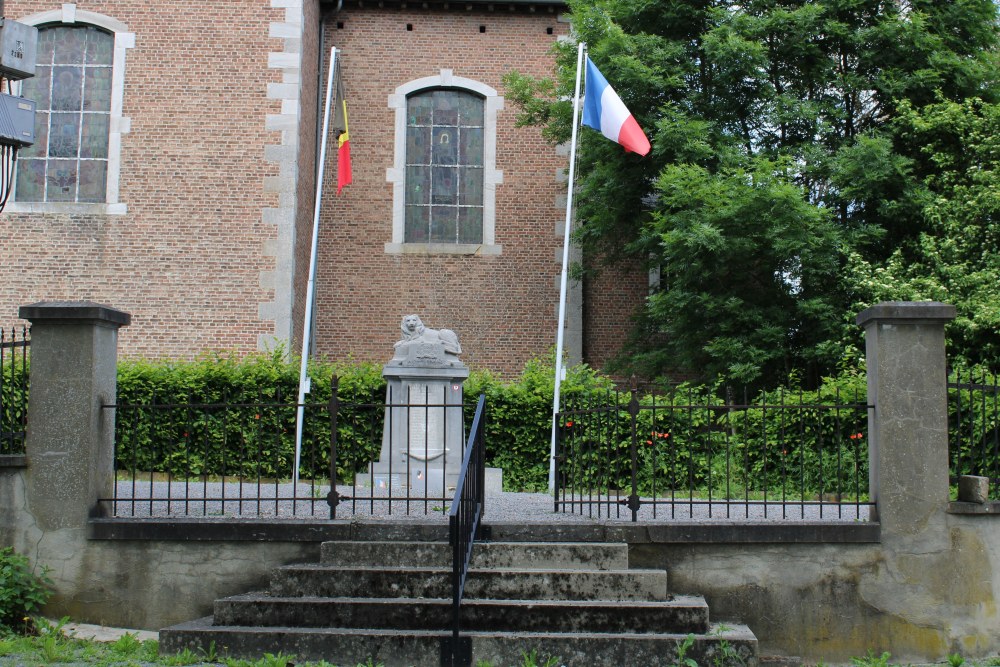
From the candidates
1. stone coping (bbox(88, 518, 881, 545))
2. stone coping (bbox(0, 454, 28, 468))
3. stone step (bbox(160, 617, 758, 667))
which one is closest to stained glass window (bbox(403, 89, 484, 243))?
stone coping (bbox(0, 454, 28, 468))

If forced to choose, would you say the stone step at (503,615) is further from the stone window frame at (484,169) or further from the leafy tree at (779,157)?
the stone window frame at (484,169)

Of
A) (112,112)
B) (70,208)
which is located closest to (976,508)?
(70,208)

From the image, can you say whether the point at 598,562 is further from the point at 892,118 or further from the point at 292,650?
the point at 892,118

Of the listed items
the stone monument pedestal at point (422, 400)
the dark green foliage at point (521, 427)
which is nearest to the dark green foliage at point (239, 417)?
the stone monument pedestal at point (422, 400)

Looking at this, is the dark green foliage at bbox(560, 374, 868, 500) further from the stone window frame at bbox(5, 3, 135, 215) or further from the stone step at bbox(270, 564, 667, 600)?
the stone window frame at bbox(5, 3, 135, 215)

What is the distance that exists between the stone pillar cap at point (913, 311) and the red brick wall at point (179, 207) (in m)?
10.5

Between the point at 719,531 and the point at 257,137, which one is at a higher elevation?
the point at 257,137

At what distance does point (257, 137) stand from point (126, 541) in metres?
10.0

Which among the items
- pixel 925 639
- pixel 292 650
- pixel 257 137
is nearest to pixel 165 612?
pixel 292 650

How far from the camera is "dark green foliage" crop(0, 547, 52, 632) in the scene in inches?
287

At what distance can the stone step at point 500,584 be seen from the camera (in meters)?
6.96

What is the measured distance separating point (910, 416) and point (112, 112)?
13.3m

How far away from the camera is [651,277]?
711 inches

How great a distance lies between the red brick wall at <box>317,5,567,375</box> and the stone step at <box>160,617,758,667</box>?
1145 cm
